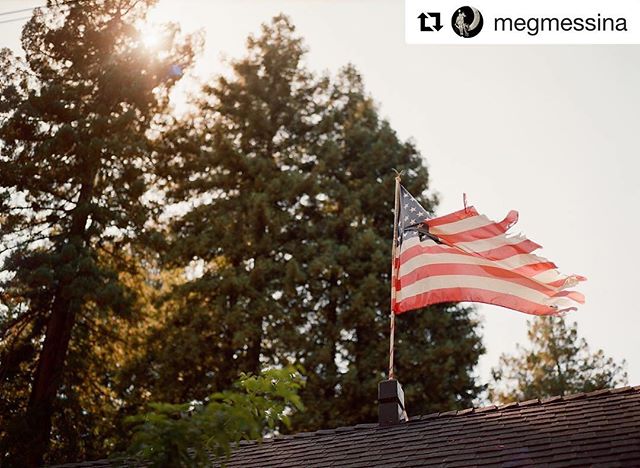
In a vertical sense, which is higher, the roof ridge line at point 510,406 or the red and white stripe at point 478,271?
the red and white stripe at point 478,271

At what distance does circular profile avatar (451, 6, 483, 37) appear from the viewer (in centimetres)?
964

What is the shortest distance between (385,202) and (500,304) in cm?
1170

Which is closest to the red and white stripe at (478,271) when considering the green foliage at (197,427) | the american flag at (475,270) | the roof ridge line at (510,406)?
the american flag at (475,270)

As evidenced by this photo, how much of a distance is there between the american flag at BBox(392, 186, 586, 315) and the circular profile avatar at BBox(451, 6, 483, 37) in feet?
7.66

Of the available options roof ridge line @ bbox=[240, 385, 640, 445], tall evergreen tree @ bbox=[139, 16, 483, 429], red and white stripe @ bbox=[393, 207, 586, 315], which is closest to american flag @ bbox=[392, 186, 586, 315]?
red and white stripe @ bbox=[393, 207, 586, 315]

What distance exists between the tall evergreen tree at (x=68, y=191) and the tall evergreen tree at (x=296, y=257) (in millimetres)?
1740

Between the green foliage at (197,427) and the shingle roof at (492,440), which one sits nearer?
the green foliage at (197,427)

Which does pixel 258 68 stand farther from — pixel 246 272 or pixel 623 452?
pixel 623 452

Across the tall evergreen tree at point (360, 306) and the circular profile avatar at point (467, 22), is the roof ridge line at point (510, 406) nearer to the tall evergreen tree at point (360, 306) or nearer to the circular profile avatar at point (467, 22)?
the circular profile avatar at point (467, 22)

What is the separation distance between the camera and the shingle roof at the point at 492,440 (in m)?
6.73

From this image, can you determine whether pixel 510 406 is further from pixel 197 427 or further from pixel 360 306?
pixel 360 306

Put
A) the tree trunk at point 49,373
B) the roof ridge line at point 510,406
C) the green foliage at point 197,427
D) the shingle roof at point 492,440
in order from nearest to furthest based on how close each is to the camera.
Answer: the green foliage at point 197,427, the shingle roof at point 492,440, the roof ridge line at point 510,406, the tree trunk at point 49,373

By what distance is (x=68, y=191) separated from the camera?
17.7 metres

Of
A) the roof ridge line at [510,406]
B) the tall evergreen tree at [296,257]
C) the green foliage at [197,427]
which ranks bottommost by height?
the green foliage at [197,427]
